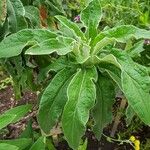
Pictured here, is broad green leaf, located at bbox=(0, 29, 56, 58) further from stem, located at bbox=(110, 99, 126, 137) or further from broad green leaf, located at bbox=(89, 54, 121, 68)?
stem, located at bbox=(110, 99, 126, 137)

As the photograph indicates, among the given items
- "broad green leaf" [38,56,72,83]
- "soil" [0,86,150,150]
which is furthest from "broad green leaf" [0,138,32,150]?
"soil" [0,86,150,150]

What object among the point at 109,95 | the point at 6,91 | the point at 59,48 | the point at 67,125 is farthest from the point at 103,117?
the point at 6,91

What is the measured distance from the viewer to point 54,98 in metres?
1.44

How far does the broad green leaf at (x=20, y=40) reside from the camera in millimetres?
1354

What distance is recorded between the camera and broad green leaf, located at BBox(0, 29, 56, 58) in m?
1.35

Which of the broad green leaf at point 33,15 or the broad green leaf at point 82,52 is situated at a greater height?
the broad green leaf at point 33,15

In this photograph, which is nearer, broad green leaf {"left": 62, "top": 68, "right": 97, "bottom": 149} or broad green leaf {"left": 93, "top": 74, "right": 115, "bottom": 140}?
broad green leaf {"left": 62, "top": 68, "right": 97, "bottom": 149}

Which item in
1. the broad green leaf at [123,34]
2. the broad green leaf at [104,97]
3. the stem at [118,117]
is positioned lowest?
the stem at [118,117]

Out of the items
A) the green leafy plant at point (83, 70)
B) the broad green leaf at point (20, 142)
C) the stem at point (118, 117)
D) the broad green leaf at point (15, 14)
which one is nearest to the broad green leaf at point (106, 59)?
the green leafy plant at point (83, 70)

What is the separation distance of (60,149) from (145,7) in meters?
0.87

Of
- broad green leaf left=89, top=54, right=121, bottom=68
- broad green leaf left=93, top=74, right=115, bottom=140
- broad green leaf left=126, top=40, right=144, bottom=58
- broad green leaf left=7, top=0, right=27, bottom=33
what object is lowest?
broad green leaf left=93, top=74, right=115, bottom=140

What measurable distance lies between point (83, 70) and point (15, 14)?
0.95ft

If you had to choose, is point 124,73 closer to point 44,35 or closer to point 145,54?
point 44,35

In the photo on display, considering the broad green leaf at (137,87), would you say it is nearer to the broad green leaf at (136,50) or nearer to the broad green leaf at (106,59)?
the broad green leaf at (106,59)
